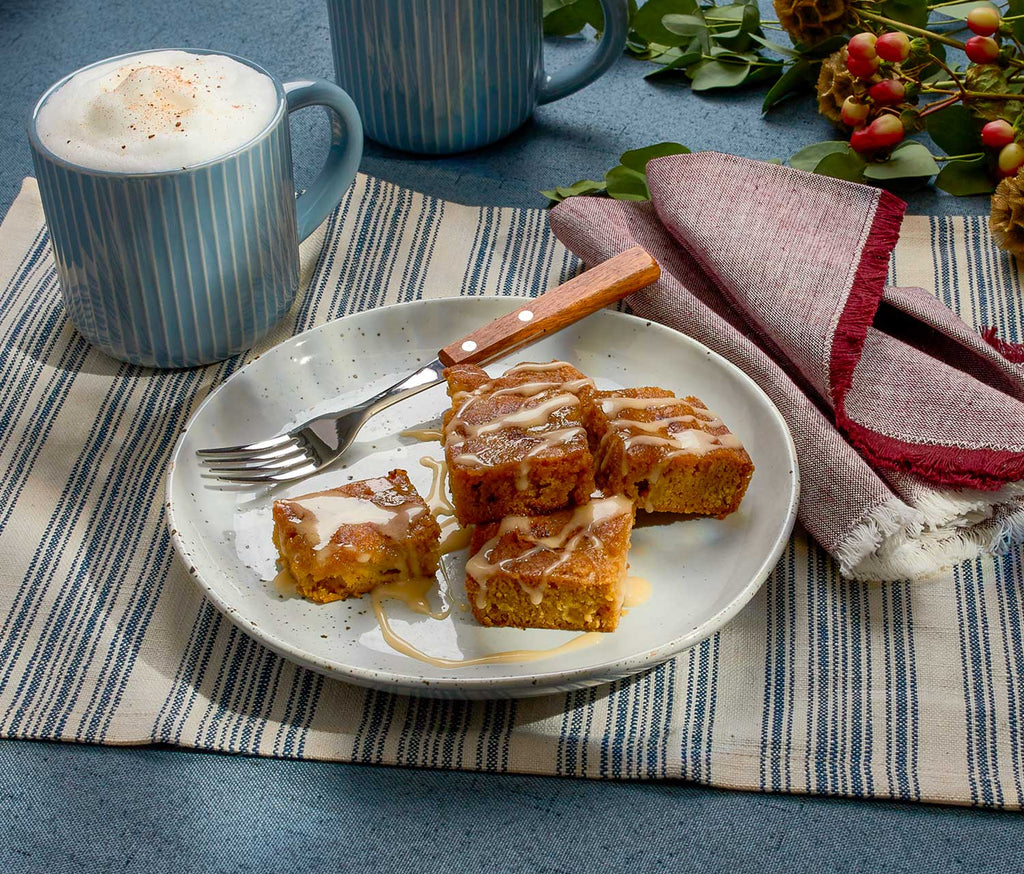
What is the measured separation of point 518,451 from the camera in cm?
116

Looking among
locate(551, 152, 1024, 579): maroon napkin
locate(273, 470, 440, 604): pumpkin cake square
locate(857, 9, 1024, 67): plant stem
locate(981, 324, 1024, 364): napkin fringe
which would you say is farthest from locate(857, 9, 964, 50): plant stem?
locate(273, 470, 440, 604): pumpkin cake square

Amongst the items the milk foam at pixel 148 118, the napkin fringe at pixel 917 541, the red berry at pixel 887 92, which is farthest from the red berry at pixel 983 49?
the milk foam at pixel 148 118

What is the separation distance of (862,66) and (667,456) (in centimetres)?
82

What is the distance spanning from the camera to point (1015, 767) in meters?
1.02

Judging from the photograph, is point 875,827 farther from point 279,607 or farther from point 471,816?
point 279,607

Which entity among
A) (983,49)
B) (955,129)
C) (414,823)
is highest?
(983,49)

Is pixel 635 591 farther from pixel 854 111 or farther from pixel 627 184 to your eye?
pixel 854 111

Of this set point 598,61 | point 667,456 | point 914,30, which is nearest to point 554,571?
point 667,456

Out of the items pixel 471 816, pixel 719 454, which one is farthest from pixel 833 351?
pixel 471 816

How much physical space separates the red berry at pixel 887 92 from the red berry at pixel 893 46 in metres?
0.04

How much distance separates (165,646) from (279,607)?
0.12 m

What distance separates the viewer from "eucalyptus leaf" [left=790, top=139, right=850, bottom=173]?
1729 millimetres

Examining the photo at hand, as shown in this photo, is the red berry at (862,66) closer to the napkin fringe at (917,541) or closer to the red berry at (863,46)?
the red berry at (863,46)

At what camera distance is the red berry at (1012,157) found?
160cm
